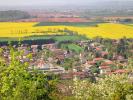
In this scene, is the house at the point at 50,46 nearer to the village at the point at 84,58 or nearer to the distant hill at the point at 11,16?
the village at the point at 84,58

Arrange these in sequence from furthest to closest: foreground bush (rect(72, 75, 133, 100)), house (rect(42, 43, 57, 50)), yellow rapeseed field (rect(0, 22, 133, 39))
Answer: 1. yellow rapeseed field (rect(0, 22, 133, 39))
2. house (rect(42, 43, 57, 50))
3. foreground bush (rect(72, 75, 133, 100))

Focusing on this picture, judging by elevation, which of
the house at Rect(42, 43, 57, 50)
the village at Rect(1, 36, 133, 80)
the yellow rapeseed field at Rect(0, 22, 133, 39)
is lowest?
the yellow rapeseed field at Rect(0, 22, 133, 39)

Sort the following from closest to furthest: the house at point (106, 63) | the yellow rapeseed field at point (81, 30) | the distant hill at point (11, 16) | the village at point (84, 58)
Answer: the village at point (84, 58) → the house at point (106, 63) → the yellow rapeseed field at point (81, 30) → the distant hill at point (11, 16)

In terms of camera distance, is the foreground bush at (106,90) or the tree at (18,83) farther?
the foreground bush at (106,90)

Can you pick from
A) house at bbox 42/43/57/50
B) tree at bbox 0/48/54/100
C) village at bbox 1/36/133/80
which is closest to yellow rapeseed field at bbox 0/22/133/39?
village at bbox 1/36/133/80

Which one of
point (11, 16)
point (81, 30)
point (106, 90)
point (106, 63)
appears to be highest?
point (106, 90)

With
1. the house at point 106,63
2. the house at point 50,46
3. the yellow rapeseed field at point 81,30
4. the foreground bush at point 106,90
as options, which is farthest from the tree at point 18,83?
the yellow rapeseed field at point 81,30

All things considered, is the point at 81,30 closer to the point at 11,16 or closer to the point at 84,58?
the point at 84,58

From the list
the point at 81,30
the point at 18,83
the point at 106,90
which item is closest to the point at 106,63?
the point at 81,30

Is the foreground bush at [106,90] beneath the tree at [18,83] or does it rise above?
beneath

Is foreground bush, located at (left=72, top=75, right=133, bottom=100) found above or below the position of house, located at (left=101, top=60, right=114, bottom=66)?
above

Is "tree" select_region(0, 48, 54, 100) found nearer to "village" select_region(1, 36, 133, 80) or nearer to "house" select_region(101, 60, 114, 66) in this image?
"village" select_region(1, 36, 133, 80)
